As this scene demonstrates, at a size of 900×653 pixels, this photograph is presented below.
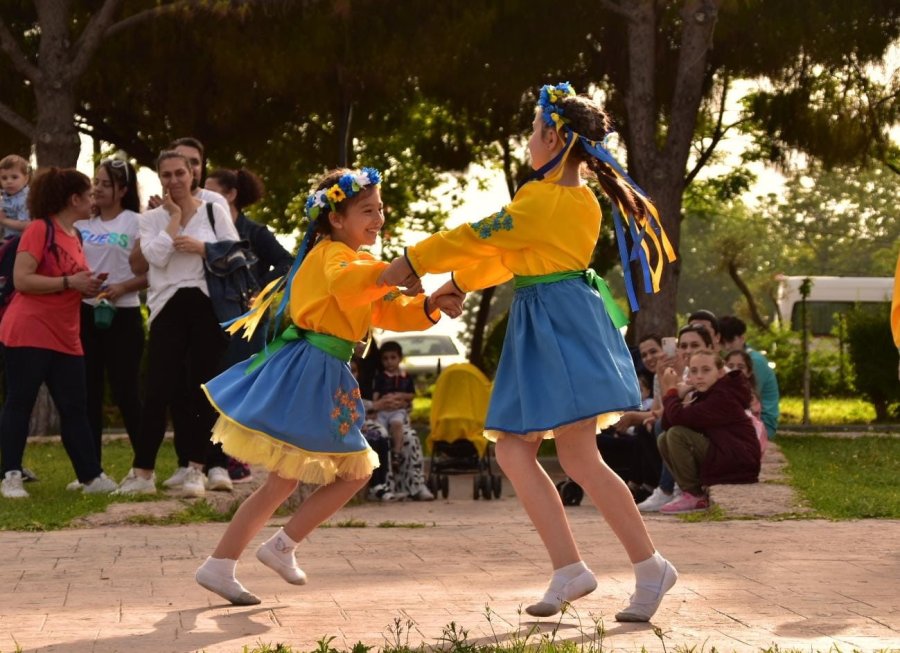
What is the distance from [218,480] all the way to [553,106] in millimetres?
4402

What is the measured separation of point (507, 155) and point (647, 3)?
7.15 meters

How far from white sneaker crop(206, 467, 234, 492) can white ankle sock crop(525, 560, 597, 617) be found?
4315 millimetres

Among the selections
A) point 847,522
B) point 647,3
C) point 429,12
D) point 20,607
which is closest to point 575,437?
point 20,607

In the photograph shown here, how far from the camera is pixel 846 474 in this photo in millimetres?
11578

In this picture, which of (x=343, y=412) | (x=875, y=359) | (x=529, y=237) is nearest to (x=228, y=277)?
(x=343, y=412)

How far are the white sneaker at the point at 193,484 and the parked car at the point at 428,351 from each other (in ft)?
65.4

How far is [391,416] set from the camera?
41.0ft

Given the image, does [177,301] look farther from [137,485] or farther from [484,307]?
[484,307]

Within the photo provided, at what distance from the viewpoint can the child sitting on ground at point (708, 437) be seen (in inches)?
378

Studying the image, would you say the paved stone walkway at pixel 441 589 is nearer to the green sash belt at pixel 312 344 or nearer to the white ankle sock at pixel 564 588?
the white ankle sock at pixel 564 588

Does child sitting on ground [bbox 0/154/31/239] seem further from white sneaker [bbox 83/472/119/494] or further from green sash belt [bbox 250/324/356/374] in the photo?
green sash belt [bbox 250/324/356/374]

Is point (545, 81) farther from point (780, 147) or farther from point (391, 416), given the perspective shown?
point (391, 416)

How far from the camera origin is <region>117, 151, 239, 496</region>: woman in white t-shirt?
353 inches

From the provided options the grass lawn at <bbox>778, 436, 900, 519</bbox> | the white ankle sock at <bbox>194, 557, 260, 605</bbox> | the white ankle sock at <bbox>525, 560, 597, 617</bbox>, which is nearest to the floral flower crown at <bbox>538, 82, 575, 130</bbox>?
the white ankle sock at <bbox>525, 560, 597, 617</bbox>
